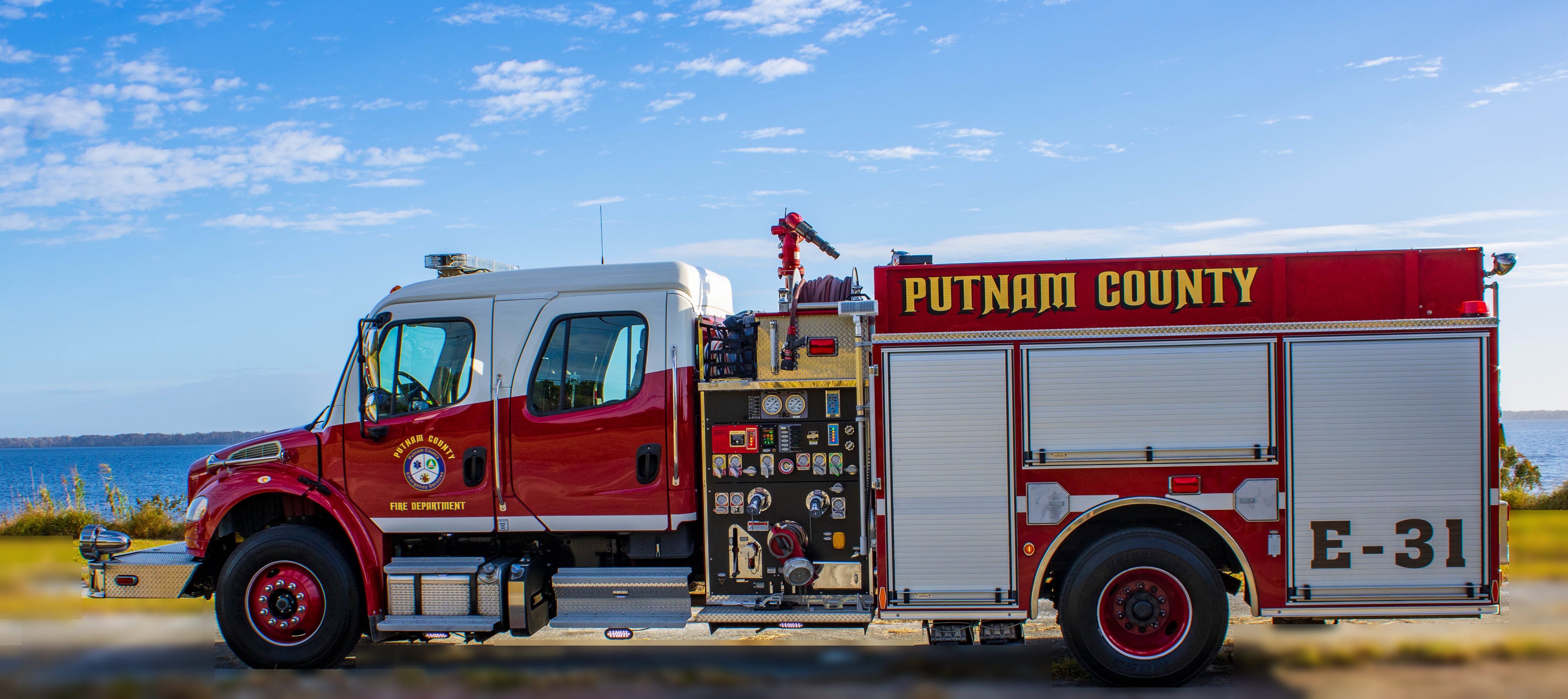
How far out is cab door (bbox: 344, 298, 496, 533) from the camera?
6.44m

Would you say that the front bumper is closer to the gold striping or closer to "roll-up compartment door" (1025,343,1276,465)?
the gold striping

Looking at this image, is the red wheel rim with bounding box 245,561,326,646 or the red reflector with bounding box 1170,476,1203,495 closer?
the red reflector with bounding box 1170,476,1203,495

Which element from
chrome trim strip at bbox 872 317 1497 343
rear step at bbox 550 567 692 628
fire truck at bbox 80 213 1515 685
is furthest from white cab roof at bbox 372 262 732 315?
rear step at bbox 550 567 692 628

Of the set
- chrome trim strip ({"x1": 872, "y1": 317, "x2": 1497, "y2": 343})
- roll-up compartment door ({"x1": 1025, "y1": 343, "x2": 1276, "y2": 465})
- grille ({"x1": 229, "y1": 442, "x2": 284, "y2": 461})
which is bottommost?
grille ({"x1": 229, "y1": 442, "x2": 284, "y2": 461})

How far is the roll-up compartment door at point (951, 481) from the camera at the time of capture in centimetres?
590

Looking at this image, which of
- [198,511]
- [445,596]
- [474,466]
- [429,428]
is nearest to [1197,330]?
[474,466]

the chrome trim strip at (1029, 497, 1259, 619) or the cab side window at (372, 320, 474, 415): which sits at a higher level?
the cab side window at (372, 320, 474, 415)

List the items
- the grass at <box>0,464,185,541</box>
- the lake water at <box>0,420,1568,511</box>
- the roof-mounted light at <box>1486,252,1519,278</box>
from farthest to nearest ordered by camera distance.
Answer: the lake water at <box>0,420,1568,511</box> → the grass at <box>0,464,185,541</box> → the roof-mounted light at <box>1486,252,1519,278</box>

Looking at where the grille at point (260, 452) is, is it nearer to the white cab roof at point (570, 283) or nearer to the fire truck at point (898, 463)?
the fire truck at point (898, 463)

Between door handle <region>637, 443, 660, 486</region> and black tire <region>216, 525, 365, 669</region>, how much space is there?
90.7 inches

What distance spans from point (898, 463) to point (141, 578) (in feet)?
18.9

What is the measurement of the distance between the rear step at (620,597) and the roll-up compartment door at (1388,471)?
4149 mm

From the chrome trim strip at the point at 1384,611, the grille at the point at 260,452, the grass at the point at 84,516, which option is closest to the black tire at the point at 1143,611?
the chrome trim strip at the point at 1384,611

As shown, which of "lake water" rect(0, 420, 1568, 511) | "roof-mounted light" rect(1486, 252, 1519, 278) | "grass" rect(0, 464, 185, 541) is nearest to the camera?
"roof-mounted light" rect(1486, 252, 1519, 278)
